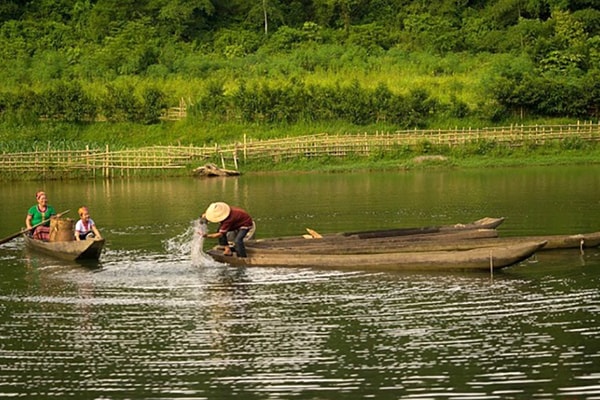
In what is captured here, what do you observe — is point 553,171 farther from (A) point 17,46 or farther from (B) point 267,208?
(A) point 17,46

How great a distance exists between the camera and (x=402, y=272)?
18438mm

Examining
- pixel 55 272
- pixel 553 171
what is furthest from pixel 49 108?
pixel 55 272

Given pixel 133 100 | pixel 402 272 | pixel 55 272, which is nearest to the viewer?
pixel 402 272

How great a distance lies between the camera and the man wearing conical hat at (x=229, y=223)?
63.9 feet

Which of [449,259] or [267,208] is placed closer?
[449,259]

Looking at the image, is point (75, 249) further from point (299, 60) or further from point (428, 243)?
point (299, 60)

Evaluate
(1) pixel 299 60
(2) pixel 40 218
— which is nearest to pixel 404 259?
(2) pixel 40 218

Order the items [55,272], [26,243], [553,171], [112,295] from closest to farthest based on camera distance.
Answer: [112,295] → [55,272] → [26,243] → [553,171]

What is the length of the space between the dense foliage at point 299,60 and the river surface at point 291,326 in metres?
23.1

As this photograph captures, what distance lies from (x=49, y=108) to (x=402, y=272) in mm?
35156

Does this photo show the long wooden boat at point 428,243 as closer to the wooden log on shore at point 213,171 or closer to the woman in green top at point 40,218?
the woman in green top at point 40,218

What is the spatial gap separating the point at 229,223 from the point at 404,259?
3.30 m

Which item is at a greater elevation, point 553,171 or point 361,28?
point 361,28

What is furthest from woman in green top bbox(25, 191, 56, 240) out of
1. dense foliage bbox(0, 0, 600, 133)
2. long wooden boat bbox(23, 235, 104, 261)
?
dense foliage bbox(0, 0, 600, 133)
